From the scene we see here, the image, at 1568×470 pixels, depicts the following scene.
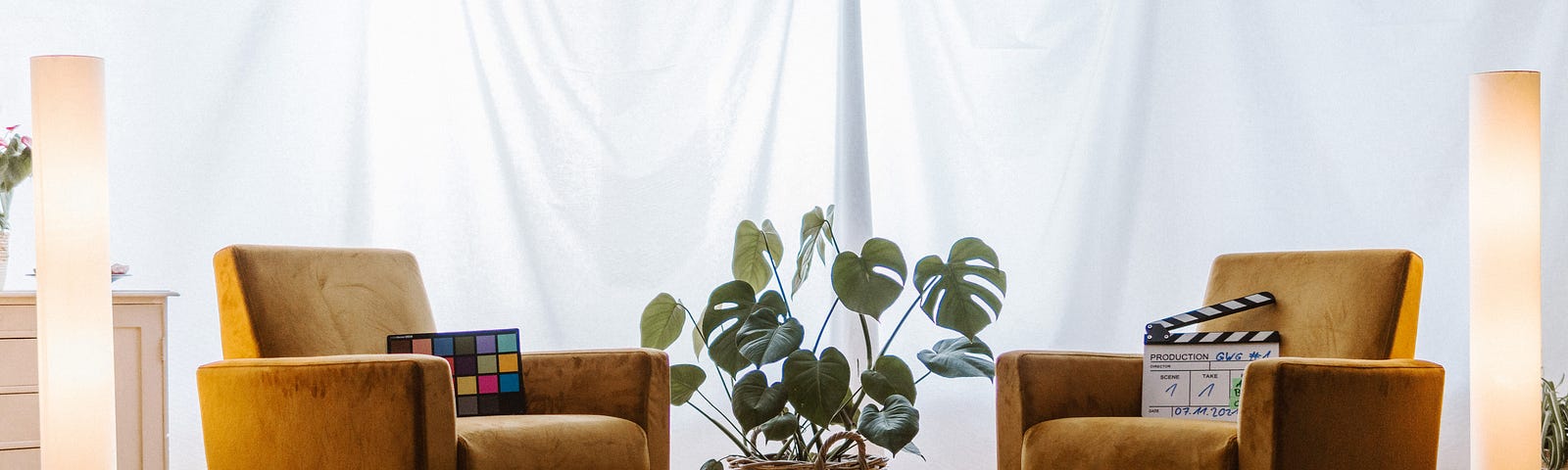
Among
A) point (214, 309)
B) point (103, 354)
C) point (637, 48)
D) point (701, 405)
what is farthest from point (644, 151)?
point (103, 354)

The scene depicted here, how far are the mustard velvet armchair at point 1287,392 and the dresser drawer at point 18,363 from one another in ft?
7.03

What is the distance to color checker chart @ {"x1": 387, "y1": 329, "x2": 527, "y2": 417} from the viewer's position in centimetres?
272

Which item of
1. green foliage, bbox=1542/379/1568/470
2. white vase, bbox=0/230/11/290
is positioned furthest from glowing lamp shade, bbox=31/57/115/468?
green foliage, bbox=1542/379/1568/470

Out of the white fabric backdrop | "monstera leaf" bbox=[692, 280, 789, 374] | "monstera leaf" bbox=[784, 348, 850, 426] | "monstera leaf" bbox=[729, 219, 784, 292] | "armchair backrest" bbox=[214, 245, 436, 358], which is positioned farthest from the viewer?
the white fabric backdrop

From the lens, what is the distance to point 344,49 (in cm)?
383

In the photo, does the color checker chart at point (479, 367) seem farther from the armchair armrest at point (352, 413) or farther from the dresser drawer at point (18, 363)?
the dresser drawer at point (18, 363)

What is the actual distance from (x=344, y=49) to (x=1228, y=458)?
282 centimetres

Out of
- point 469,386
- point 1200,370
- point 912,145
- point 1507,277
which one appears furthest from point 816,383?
point 912,145

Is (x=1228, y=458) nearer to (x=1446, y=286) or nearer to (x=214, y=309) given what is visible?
(x=1446, y=286)

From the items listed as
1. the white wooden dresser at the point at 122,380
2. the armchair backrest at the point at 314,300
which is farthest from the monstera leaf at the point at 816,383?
the white wooden dresser at the point at 122,380

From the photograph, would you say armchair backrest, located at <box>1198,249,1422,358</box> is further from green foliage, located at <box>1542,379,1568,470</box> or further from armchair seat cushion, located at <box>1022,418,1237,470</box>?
green foliage, located at <box>1542,379,1568,470</box>

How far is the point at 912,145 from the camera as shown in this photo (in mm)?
4020

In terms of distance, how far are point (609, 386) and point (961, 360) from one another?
77 cm

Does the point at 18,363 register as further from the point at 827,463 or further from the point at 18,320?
the point at 827,463
